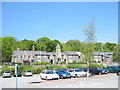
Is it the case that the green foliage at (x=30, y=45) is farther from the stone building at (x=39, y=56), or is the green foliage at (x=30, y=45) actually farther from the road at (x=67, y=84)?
the road at (x=67, y=84)

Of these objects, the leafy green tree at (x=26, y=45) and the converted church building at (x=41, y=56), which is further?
the leafy green tree at (x=26, y=45)

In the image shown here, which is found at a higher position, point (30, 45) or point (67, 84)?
point (30, 45)

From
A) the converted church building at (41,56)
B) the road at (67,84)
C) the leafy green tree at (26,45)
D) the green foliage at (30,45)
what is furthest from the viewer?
the leafy green tree at (26,45)

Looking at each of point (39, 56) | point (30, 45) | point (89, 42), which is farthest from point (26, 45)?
point (89, 42)

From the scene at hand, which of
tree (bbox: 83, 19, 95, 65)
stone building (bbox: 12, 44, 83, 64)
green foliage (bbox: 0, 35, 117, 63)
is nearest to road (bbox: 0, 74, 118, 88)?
tree (bbox: 83, 19, 95, 65)

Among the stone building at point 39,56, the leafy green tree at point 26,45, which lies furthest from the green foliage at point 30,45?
the stone building at point 39,56

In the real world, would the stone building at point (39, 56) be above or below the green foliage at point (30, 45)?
below

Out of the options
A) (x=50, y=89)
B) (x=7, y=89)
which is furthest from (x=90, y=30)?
(x=7, y=89)

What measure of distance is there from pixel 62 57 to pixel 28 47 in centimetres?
2874

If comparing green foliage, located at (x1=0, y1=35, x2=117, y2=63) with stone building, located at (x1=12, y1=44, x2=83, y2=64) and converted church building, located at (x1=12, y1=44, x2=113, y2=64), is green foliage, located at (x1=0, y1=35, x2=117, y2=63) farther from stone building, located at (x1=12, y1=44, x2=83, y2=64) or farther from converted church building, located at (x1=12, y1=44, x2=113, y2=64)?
stone building, located at (x1=12, y1=44, x2=83, y2=64)

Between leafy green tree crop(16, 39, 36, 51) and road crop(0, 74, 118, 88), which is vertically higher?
leafy green tree crop(16, 39, 36, 51)

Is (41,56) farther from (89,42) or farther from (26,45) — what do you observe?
(89,42)

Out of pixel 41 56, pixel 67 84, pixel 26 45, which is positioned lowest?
pixel 67 84

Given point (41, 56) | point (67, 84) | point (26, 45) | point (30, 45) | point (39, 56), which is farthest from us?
point (30, 45)
